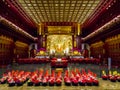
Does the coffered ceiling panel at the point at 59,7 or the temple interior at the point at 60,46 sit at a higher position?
the coffered ceiling panel at the point at 59,7

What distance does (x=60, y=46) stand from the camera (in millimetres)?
29578

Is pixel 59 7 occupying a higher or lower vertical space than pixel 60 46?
higher

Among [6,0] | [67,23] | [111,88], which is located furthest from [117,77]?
[67,23]

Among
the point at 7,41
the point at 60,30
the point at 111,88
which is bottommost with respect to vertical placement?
the point at 111,88

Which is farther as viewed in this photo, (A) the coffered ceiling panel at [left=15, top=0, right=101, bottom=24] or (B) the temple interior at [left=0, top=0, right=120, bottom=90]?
(A) the coffered ceiling panel at [left=15, top=0, right=101, bottom=24]

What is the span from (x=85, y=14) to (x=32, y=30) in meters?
11.9

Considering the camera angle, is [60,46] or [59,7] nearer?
[59,7]

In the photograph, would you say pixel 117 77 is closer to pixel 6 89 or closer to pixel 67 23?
pixel 6 89

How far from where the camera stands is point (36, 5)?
19469 mm

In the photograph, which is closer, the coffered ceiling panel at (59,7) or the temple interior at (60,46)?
the temple interior at (60,46)

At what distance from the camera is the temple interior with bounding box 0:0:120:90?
5930 millimetres

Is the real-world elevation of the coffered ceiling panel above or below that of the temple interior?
above

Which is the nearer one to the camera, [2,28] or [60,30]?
[2,28]

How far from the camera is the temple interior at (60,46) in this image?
593 centimetres
